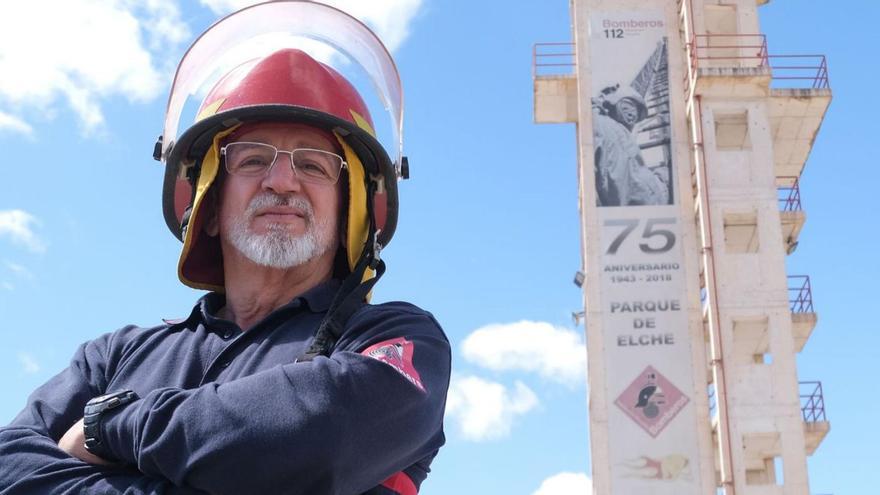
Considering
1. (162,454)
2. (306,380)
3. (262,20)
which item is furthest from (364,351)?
(262,20)

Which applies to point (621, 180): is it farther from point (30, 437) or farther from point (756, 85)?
point (30, 437)

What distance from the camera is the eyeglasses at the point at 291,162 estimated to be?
11.6ft

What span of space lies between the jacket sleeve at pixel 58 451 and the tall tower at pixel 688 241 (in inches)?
1010

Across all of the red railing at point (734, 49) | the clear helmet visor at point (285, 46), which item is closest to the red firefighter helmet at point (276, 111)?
the clear helmet visor at point (285, 46)

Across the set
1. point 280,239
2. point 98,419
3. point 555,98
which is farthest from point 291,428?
point 555,98

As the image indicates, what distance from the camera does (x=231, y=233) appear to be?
141 inches

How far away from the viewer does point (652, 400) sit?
28672 millimetres

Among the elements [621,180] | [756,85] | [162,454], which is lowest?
[162,454]

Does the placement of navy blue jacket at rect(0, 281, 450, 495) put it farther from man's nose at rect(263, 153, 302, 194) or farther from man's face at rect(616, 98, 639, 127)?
man's face at rect(616, 98, 639, 127)

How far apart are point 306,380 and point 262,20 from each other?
1.75 metres

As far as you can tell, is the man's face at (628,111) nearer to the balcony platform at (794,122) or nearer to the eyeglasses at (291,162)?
the balcony platform at (794,122)

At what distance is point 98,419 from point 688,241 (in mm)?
28354

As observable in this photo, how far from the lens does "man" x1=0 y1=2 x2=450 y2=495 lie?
269 cm

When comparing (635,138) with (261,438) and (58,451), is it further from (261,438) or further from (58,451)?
(261,438)
